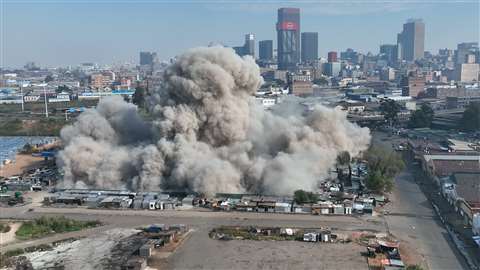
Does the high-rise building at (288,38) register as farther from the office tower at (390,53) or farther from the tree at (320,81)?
the office tower at (390,53)

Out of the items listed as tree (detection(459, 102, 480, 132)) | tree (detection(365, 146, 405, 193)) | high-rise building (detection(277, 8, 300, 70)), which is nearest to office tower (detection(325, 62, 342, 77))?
high-rise building (detection(277, 8, 300, 70))

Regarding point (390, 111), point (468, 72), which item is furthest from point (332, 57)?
point (390, 111)

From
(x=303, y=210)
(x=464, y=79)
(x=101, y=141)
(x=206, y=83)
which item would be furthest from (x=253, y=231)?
(x=464, y=79)

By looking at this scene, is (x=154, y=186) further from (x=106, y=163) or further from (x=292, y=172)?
(x=292, y=172)

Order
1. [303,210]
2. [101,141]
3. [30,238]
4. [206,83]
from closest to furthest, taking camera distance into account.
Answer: [30,238], [303,210], [206,83], [101,141]

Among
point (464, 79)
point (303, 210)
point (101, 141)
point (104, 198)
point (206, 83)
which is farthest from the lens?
point (464, 79)

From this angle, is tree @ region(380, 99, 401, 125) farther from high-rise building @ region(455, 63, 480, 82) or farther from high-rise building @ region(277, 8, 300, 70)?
high-rise building @ region(277, 8, 300, 70)
